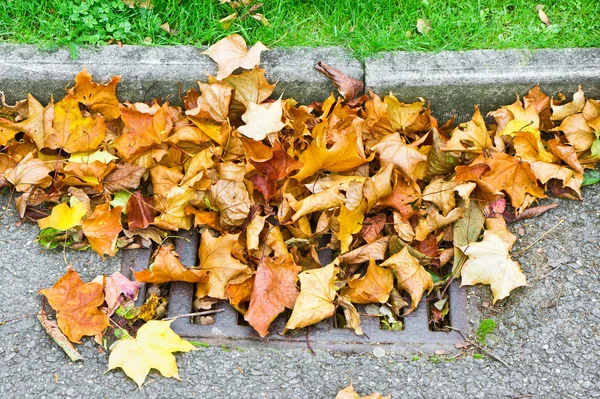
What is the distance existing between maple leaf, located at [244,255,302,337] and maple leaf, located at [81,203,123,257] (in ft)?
1.76

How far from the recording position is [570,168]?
8.11 feet

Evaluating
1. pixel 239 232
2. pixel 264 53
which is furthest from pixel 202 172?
pixel 264 53

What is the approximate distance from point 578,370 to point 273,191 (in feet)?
3.88

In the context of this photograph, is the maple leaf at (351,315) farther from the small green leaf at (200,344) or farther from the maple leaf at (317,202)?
the small green leaf at (200,344)

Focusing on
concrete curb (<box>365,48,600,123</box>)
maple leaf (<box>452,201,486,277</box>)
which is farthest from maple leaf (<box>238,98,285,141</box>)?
maple leaf (<box>452,201,486,277</box>)

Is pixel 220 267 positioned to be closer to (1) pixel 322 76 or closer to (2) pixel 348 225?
(2) pixel 348 225

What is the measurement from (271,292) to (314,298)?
144mm

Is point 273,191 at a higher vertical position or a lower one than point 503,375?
higher

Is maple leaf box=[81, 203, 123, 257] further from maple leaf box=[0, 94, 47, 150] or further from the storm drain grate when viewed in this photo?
maple leaf box=[0, 94, 47, 150]

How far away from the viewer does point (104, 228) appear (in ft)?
7.53

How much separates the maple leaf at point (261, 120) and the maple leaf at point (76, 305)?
75 cm

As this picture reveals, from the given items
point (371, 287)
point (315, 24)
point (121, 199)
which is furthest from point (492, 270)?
point (121, 199)

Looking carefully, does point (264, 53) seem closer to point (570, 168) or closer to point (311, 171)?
point (311, 171)

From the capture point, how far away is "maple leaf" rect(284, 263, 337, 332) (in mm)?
2125
